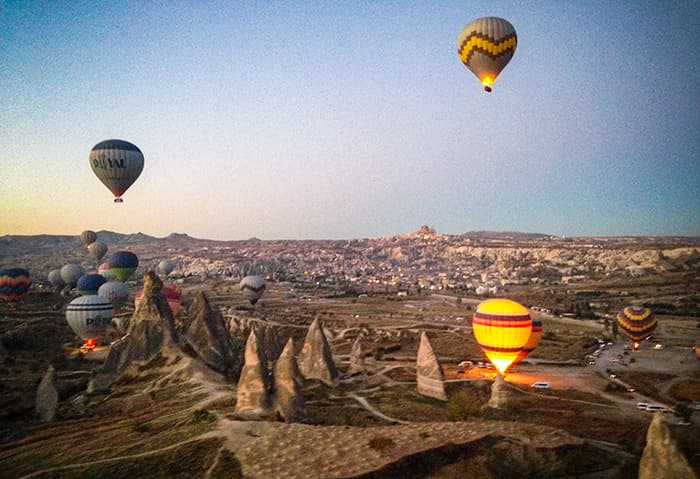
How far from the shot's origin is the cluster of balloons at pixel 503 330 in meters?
37.7

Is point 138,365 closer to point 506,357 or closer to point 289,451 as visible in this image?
point 289,451

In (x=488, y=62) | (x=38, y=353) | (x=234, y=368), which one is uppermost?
(x=488, y=62)

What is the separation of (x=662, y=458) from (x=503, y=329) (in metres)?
23.4

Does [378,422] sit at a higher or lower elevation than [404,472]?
lower

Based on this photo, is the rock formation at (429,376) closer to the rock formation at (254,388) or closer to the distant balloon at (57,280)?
the rock formation at (254,388)

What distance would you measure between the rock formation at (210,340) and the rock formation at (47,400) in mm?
8268

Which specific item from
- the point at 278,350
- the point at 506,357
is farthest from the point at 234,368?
the point at 506,357

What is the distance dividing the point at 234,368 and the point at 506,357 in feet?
66.3

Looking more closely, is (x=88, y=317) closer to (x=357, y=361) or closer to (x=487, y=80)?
(x=357, y=361)

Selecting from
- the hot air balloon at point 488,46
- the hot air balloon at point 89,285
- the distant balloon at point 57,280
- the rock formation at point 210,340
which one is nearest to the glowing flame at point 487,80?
the hot air balloon at point 488,46

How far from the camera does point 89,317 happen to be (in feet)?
158

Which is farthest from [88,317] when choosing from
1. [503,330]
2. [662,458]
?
[662,458]

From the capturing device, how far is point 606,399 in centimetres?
3753

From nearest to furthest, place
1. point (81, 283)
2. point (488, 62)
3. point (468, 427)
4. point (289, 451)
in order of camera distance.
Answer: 1. point (289, 451)
2. point (468, 427)
3. point (488, 62)
4. point (81, 283)
